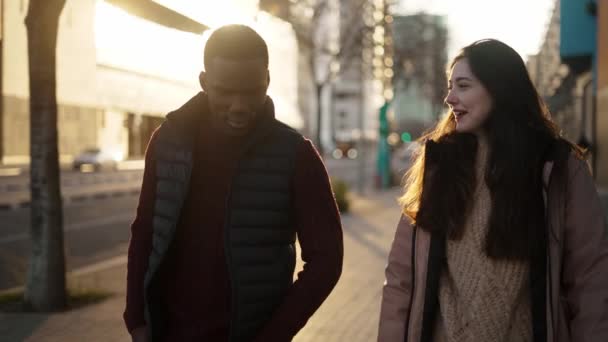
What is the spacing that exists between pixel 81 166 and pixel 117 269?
37224 mm

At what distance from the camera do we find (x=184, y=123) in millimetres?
2641

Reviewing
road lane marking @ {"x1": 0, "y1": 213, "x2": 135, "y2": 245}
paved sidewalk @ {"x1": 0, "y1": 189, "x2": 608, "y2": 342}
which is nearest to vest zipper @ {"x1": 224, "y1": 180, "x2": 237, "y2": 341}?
paved sidewalk @ {"x1": 0, "y1": 189, "x2": 608, "y2": 342}

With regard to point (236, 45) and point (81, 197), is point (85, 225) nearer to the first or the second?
point (81, 197)

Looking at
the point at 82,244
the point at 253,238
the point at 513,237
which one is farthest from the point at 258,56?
the point at 82,244

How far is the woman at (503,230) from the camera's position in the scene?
272cm

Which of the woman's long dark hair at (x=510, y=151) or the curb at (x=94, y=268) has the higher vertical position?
the woman's long dark hair at (x=510, y=151)

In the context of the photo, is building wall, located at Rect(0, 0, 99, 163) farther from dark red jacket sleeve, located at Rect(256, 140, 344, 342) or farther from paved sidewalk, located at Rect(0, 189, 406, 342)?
dark red jacket sleeve, located at Rect(256, 140, 344, 342)

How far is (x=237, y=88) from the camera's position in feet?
8.04

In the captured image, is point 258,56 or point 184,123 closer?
point 258,56

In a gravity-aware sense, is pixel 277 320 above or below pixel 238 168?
below

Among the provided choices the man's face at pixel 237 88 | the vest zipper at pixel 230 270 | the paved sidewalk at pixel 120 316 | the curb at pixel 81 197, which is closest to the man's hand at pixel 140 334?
the vest zipper at pixel 230 270

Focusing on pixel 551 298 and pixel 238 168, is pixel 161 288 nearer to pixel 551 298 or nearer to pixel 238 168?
pixel 238 168

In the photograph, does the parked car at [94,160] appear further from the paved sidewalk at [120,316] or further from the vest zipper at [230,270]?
the vest zipper at [230,270]

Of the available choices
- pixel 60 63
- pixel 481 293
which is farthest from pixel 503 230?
pixel 60 63
